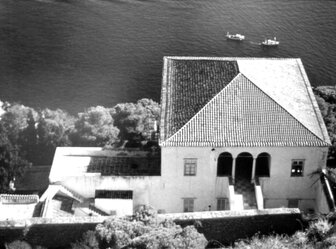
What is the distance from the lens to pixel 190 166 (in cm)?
4744

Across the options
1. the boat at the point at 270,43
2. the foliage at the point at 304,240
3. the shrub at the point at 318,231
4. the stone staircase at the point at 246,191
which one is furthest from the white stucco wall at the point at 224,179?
the boat at the point at 270,43

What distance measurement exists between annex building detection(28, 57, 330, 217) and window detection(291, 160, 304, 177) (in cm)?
7

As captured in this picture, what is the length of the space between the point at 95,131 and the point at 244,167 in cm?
1419

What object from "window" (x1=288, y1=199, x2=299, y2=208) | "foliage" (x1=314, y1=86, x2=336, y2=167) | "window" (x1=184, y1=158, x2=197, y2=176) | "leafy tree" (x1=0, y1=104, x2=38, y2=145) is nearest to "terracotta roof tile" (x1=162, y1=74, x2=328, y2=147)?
"window" (x1=184, y1=158, x2=197, y2=176)

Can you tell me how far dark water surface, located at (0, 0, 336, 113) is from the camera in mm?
87375

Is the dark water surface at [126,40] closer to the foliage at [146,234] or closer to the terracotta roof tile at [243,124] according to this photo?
the terracotta roof tile at [243,124]

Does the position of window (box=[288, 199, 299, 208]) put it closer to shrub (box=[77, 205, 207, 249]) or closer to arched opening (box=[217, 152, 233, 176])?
arched opening (box=[217, 152, 233, 176])

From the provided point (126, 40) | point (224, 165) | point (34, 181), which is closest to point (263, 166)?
point (224, 165)

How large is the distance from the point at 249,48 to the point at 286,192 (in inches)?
2115

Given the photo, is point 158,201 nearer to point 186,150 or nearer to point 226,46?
point 186,150

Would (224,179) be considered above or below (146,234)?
above

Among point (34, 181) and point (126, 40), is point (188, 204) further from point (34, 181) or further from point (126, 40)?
point (126, 40)

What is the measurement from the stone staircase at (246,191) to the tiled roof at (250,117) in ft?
12.0

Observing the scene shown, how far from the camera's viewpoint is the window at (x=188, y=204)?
49.1m
